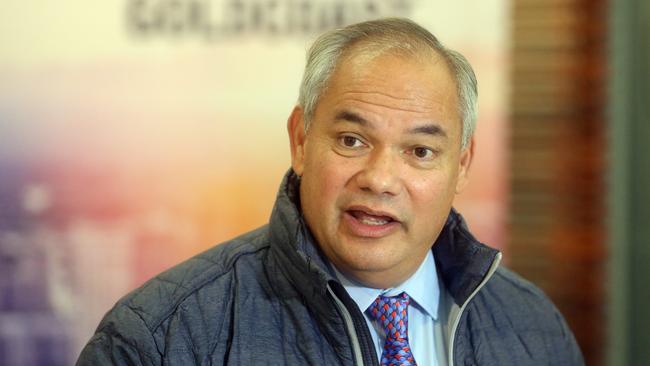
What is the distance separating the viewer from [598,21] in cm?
365

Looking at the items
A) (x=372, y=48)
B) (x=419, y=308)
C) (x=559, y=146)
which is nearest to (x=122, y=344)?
(x=419, y=308)

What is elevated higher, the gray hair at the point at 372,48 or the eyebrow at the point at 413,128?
the gray hair at the point at 372,48

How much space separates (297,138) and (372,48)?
255 mm

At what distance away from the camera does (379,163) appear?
2.04 metres

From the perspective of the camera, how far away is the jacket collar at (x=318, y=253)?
2.04 metres

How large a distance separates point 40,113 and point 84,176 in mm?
225

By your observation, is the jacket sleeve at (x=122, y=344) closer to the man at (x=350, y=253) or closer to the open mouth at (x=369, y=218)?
the man at (x=350, y=253)

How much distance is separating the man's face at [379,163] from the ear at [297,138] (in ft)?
0.15

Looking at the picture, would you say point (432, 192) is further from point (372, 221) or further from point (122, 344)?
point (122, 344)

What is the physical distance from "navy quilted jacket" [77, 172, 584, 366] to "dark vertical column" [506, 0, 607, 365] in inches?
53.0

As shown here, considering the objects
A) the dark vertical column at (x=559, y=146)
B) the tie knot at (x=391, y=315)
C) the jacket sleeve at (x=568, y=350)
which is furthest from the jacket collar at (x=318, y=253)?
the dark vertical column at (x=559, y=146)

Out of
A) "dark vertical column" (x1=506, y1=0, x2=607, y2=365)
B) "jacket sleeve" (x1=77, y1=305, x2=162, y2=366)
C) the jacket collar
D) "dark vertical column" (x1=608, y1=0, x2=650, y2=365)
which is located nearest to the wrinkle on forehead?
the jacket collar

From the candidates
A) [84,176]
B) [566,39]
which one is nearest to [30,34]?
[84,176]

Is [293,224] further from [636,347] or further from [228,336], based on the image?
[636,347]
